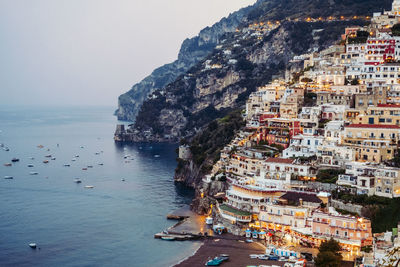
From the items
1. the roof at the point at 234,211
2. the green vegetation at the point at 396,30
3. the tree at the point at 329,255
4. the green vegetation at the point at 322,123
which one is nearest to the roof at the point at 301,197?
the roof at the point at 234,211

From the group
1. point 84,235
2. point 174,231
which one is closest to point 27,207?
point 84,235

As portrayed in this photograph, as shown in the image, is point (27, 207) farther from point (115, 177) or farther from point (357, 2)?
point (357, 2)

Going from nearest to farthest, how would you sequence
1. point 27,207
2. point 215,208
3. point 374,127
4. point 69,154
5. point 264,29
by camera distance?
point 374,127 < point 215,208 < point 27,207 < point 69,154 < point 264,29

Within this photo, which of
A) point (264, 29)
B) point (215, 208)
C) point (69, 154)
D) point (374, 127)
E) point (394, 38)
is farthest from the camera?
point (264, 29)

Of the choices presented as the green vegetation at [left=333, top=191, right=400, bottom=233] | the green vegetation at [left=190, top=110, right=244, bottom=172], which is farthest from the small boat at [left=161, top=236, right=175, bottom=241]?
the green vegetation at [left=190, top=110, right=244, bottom=172]

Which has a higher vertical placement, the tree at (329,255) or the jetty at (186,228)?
the tree at (329,255)

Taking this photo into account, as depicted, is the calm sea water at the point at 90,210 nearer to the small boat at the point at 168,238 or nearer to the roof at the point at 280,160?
the small boat at the point at 168,238
